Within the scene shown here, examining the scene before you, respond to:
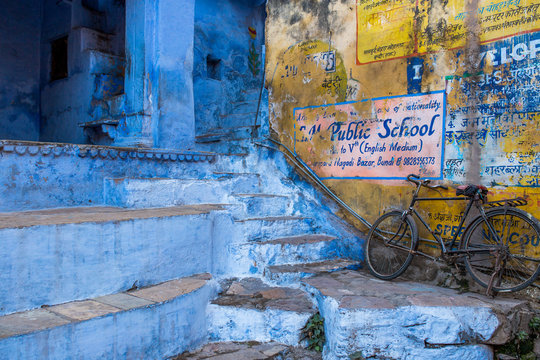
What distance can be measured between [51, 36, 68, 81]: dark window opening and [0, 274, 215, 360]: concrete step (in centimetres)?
811

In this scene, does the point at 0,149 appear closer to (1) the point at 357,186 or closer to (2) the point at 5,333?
(2) the point at 5,333

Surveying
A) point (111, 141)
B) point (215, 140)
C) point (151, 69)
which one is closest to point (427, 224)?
point (215, 140)

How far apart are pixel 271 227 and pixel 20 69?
878cm

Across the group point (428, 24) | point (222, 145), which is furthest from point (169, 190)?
point (428, 24)

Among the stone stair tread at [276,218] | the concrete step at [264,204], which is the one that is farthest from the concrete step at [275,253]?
the concrete step at [264,204]

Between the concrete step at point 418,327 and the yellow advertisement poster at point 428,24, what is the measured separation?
2.82m

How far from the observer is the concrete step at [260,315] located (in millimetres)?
3785

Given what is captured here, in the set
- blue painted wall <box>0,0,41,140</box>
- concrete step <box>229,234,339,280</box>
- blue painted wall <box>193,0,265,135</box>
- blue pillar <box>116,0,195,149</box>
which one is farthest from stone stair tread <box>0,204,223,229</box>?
blue painted wall <box>0,0,41,140</box>

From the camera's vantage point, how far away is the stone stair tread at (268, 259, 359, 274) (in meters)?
4.47

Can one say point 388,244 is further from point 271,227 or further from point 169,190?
point 169,190

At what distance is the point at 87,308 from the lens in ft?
10.5

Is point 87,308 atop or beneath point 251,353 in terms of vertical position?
atop

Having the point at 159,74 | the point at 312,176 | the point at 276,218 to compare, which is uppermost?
the point at 159,74

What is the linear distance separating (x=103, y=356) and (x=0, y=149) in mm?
2785
